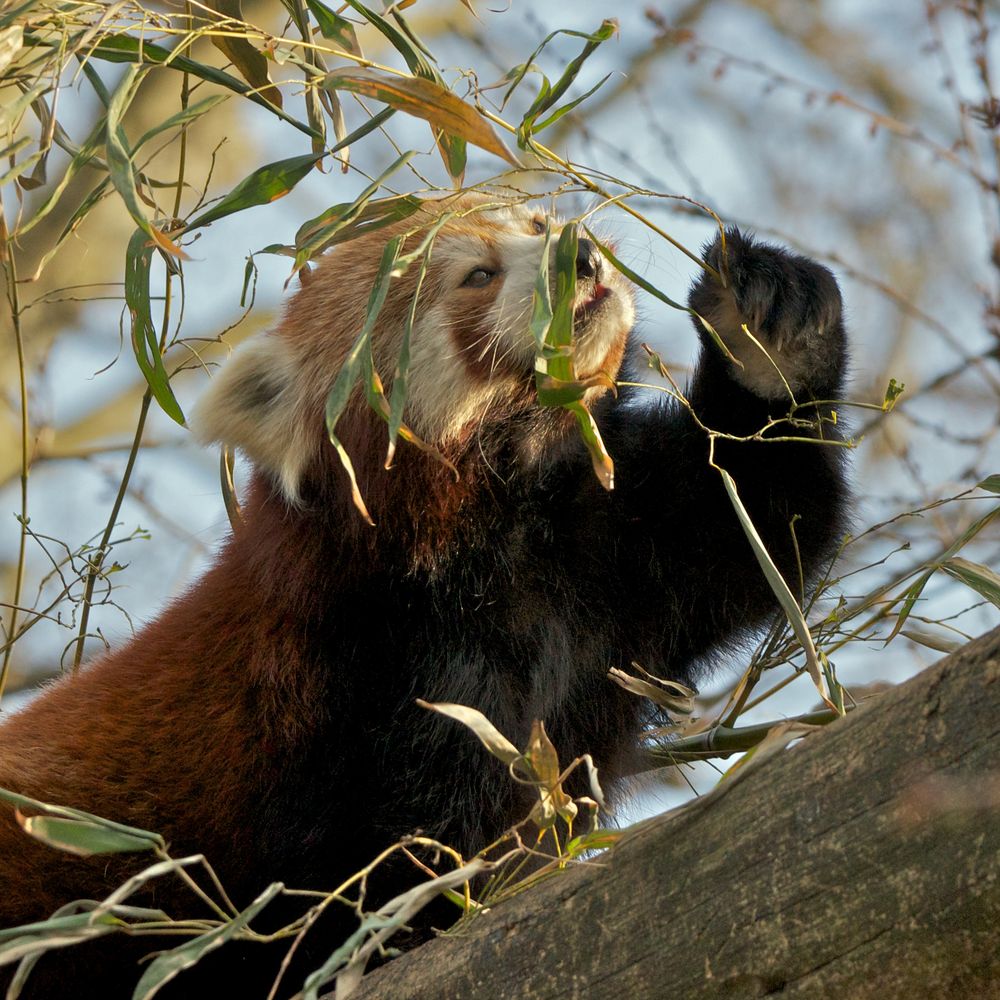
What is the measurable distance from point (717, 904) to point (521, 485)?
1.84 metres

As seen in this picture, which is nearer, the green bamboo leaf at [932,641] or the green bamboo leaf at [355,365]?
the green bamboo leaf at [355,365]

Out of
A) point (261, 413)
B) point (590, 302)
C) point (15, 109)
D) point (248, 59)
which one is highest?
point (248, 59)

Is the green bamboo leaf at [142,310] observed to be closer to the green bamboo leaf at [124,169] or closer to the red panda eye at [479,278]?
the green bamboo leaf at [124,169]

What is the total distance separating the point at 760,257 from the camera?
3.19m

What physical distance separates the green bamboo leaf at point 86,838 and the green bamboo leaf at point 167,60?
1419 millimetres

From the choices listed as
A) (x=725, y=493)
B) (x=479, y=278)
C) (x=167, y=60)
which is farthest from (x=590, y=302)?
(x=167, y=60)

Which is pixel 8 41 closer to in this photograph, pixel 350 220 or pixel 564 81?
pixel 350 220

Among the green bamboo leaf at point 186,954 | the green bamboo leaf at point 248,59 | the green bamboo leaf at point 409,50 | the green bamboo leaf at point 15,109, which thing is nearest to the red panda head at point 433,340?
the green bamboo leaf at point 248,59

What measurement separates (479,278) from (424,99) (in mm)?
1383

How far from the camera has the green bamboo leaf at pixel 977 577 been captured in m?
2.43

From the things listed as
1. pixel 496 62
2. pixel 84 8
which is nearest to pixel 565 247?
pixel 84 8

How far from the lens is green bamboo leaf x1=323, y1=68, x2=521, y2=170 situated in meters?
2.22

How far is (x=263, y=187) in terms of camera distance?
8.25 feet

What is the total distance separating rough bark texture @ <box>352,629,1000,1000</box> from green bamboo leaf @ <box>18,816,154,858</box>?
556 millimetres
